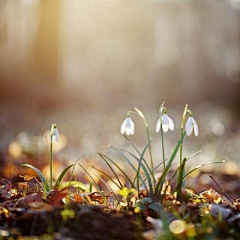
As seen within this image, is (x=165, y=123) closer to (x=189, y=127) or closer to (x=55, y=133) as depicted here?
(x=189, y=127)

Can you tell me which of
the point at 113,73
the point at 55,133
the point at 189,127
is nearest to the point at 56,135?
the point at 55,133

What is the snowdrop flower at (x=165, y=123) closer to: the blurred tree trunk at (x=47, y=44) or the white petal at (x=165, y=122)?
the white petal at (x=165, y=122)

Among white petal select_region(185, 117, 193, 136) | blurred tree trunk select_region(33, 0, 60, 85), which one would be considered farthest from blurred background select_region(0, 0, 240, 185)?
white petal select_region(185, 117, 193, 136)

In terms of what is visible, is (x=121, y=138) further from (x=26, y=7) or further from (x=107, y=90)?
(x=26, y=7)

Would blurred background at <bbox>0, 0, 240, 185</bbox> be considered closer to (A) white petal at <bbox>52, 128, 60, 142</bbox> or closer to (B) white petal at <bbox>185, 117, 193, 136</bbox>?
(A) white petal at <bbox>52, 128, 60, 142</bbox>

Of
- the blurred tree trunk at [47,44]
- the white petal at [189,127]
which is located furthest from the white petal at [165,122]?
the blurred tree trunk at [47,44]

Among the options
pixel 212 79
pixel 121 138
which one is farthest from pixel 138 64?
pixel 121 138
